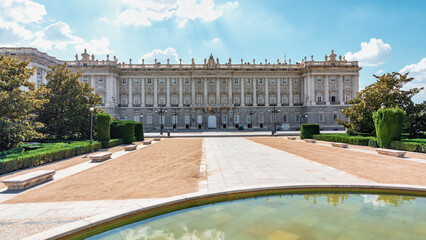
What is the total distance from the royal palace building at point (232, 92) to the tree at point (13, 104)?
41462 millimetres

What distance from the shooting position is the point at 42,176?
8.16 metres

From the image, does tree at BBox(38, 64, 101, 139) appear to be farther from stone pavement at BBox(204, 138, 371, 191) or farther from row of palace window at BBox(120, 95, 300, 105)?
row of palace window at BBox(120, 95, 300, 105)

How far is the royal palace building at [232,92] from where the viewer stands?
5494cm

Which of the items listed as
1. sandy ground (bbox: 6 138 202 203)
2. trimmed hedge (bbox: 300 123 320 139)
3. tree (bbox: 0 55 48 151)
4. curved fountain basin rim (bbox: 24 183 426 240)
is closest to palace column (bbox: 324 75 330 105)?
trimmed hedge (bbox: 300 123 320 139)

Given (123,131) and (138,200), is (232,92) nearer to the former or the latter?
(123,131)

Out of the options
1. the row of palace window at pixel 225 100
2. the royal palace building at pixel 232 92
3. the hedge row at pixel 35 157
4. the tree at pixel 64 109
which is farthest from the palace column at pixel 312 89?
the hedge row at pixel 35 157

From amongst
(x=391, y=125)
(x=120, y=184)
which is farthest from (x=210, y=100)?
(x=120, y=184)

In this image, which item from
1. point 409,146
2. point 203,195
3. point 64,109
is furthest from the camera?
point 64,109

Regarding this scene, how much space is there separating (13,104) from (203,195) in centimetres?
1199

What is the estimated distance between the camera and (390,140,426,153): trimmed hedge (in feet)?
47.2

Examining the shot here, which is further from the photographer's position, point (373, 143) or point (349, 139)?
point (349, 139)

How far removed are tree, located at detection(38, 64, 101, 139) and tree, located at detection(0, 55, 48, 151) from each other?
6.60 m

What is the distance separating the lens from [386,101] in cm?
2141

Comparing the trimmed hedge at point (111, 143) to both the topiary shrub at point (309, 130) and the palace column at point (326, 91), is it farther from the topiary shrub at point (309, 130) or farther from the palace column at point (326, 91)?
the palace column at point (326, 91)
